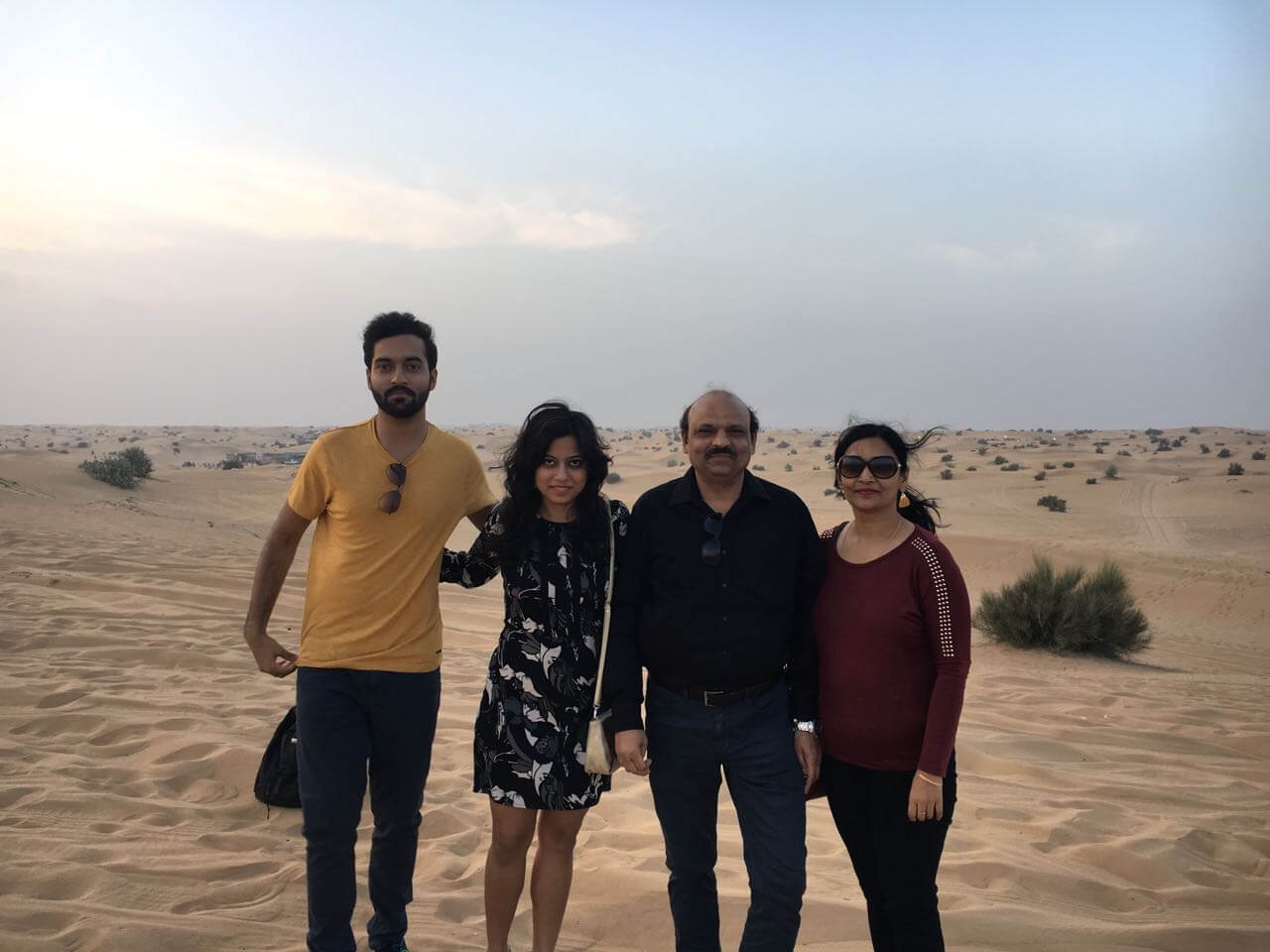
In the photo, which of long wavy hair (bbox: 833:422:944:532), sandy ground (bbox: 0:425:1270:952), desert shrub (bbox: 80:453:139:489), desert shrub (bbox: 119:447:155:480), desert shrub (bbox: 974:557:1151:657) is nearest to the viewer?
long wavy hair (bbox: 833:422:944:532)

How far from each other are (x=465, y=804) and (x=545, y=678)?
90.9 inches

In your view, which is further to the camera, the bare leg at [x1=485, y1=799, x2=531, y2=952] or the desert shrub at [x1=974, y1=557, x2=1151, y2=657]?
the desert shrub at [x1=974, y1=557, x2=1151, y2=657]

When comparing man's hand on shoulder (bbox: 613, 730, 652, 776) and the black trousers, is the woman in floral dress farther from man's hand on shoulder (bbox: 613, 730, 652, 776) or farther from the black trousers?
the black trousers

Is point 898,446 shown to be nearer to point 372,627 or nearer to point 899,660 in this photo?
point 899,660

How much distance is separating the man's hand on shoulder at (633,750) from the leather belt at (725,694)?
8.3 inches

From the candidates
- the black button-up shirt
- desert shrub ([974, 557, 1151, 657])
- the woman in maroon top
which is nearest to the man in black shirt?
the black button-up shirt

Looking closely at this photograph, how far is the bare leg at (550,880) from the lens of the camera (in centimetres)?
299

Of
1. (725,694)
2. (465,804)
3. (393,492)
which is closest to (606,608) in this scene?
(725,694)

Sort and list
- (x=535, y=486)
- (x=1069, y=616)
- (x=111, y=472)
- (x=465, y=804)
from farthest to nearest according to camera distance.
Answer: (x=111, y=472)
(x=1069, y=616)
(x=465, y=804)
(x=535, y=486)

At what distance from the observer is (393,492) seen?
121 inches

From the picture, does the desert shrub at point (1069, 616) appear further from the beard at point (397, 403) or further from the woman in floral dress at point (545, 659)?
the beard at point (397, 403)

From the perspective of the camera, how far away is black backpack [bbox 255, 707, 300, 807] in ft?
14.6

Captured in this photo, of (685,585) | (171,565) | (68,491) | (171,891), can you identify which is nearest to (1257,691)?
(685,585)

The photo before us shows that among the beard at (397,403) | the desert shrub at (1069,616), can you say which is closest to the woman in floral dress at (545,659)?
the beard at (397,403)
